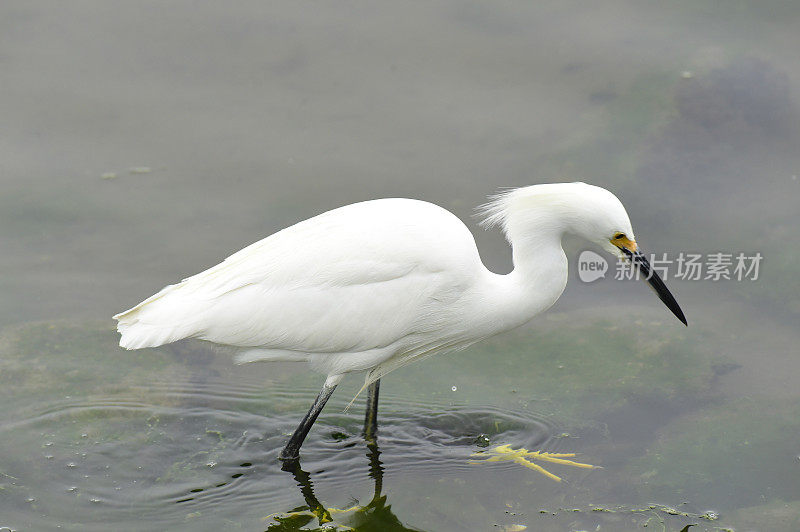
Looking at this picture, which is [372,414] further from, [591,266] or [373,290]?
[591,266]

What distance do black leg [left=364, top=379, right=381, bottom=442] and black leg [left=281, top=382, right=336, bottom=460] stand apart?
0.27m

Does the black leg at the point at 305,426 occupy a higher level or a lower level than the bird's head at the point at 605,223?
lower

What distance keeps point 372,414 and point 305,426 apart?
387 millimetres

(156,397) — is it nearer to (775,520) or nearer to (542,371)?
(542,371)

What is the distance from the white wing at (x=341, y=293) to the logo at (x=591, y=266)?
1.97m

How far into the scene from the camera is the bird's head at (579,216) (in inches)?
169

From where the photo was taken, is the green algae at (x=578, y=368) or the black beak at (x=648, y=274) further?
the green algae at (x=578, y=368)

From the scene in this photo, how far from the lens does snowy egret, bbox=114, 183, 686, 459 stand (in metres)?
4.52

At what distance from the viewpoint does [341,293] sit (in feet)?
15.1

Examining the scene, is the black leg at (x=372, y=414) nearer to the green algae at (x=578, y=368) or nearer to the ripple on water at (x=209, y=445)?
the ripple on water at (x=209, y=445)

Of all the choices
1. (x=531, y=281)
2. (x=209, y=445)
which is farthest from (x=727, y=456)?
(x=209, y=445)

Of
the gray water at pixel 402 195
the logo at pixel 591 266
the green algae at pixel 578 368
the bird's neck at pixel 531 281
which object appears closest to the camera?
the bird's neck at pixel 531 281

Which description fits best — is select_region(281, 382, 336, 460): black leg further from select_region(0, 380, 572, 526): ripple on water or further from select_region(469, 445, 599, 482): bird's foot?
select_region(469, 445, 599, 482): bird's foot

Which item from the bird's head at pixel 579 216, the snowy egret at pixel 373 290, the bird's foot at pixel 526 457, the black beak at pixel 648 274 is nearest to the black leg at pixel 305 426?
the snowy egret at pixel 373 290
